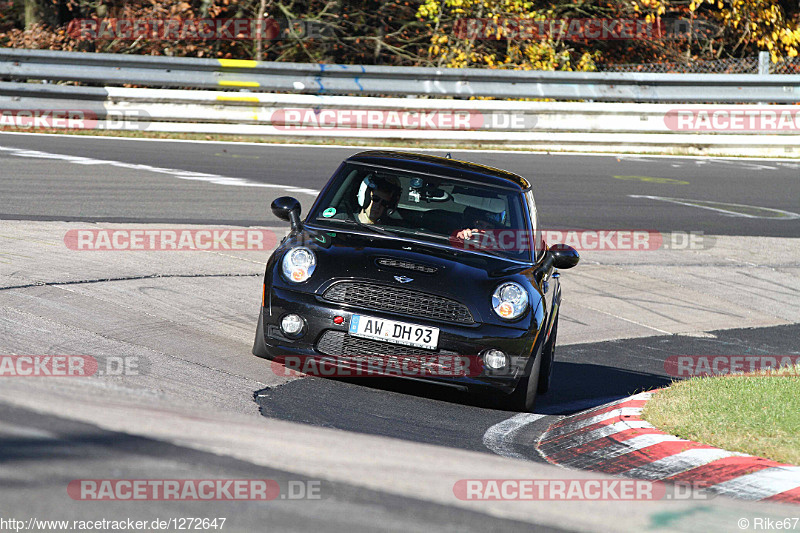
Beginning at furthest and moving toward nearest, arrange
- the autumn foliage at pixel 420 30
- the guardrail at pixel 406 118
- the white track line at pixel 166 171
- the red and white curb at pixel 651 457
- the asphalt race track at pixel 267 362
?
the autumn foliage at pixel 420 30, the guardrail at pixel 406 118, the white track line at pixel 166 171, the red and white curb at pixel 651 457, the asphalt race track at pixel 267 362

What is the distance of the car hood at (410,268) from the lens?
640cm

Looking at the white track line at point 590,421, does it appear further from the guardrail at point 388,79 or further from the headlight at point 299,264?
the guardrail at point 388,79

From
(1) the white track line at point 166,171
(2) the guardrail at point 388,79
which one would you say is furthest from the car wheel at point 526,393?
(2) the guardrail at point 388,79

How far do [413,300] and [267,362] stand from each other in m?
1.16

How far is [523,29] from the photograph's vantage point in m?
22.8

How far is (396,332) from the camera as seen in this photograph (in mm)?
6285

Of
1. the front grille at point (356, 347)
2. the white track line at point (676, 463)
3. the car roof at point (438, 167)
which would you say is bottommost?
the white track line at point (676, 463)

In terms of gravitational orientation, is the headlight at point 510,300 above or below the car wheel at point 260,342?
above

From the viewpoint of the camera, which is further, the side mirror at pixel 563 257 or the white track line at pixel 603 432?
the side mirror at pixel 563 257

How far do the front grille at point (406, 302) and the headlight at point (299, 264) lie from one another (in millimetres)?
289

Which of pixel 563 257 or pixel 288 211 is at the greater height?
pixel 288 211

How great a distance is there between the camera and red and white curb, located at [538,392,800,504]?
5.00m

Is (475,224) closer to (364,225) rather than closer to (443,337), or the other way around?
(364,225)

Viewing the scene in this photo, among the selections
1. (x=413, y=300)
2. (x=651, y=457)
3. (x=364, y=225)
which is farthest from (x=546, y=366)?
(x=651, y=457)
